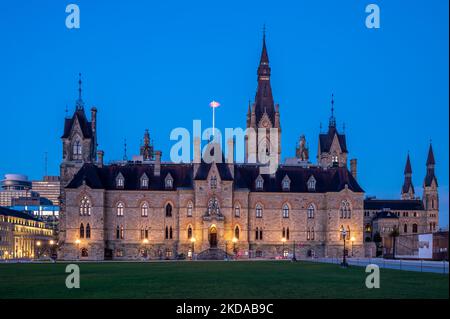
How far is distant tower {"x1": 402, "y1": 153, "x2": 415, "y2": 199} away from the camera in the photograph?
183750 mm

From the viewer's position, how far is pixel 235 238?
298ft

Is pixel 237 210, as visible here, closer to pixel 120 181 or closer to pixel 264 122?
pixel 120 181

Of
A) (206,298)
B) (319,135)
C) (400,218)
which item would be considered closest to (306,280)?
(206,298)

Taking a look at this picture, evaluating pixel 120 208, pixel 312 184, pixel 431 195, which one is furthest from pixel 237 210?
pixel 431 195

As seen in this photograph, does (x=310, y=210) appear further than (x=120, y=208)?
Yes

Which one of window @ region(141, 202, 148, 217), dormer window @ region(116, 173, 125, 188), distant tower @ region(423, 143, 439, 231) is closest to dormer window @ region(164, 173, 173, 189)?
window @ region(141, 202, 148, 217)

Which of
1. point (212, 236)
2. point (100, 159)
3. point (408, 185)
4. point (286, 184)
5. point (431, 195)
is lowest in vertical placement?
point (212, 236)

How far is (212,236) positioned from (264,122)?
31.2m

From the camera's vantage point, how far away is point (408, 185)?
185125mm

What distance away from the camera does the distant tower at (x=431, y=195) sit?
164 metres

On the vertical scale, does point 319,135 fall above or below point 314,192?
above

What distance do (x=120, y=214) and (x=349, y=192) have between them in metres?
30.8
